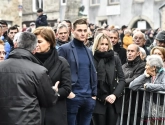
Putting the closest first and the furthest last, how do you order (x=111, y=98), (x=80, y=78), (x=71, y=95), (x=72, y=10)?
(x=71, y=95), (x=80, y=78), (x=111, y=98), (x=72, y=10)

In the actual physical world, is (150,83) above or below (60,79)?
below

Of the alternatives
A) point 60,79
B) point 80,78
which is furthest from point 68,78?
point 80,78

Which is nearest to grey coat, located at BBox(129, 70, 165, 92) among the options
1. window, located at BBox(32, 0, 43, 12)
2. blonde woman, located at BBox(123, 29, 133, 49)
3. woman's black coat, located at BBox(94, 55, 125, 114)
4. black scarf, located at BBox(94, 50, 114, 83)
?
woman's black coat, located at BBox(94, 55, 125, 114)

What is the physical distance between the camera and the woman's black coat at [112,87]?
7.46 m

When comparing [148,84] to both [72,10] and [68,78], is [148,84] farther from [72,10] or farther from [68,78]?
[72,10]

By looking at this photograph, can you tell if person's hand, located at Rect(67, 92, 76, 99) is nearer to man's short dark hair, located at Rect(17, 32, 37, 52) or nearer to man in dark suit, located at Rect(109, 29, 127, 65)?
man's short dark hair, located at Rect(17, 32, 37, 52)

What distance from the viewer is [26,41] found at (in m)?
5.21

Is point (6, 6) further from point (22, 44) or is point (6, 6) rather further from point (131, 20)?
point (22, 44)

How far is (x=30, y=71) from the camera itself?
4.99m

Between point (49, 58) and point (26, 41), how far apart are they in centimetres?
109

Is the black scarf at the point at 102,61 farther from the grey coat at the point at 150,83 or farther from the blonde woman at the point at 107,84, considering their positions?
the grey coat at the point at 150,83

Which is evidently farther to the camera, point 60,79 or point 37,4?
point 37,4

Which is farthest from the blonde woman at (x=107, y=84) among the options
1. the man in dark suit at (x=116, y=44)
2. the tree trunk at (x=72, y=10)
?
the tree trunk at (x=72, y=10)

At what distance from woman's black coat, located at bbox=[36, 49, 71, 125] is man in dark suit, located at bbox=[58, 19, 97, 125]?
383 mm
